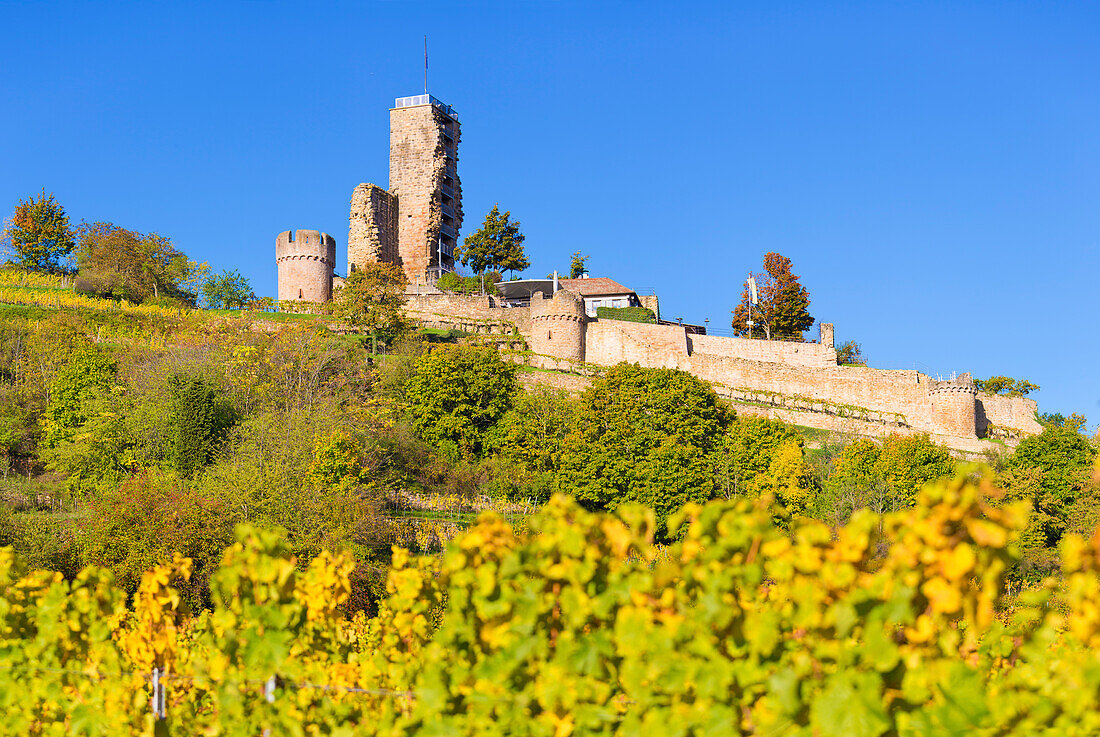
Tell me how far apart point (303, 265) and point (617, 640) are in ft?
162

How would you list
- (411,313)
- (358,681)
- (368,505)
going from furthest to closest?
1. (411,313)
2. (368,505)
3. (358,681)

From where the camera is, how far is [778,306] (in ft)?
182

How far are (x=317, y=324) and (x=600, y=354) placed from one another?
13323 millimetres

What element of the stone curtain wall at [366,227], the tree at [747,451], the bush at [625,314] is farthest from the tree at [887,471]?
the stone curtain wall at [366,227]

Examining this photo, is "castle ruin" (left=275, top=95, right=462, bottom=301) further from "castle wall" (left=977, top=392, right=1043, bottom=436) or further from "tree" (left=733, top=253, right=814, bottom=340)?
"castle wall" (left=977, top=392, right=1043, bottom=436)

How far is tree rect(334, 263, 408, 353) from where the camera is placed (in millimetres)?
43688

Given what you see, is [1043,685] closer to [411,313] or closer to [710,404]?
[710,404]

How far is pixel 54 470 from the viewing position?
30.1 metres

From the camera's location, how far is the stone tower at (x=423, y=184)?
54.7 meters

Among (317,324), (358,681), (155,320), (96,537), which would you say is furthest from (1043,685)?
(155,320)

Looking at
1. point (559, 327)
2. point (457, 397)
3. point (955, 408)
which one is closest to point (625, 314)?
point (559, 327)

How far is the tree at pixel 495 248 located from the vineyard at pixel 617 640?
51591 mm

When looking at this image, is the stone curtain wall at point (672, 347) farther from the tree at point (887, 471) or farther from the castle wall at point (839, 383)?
the tree at point (887, 471)

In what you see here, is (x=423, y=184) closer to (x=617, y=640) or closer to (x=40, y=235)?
(x=40, y=235)
